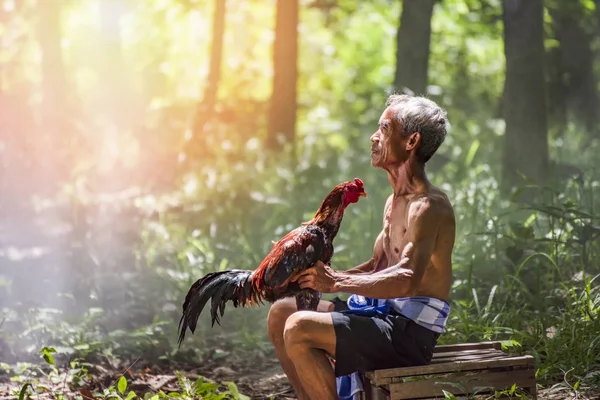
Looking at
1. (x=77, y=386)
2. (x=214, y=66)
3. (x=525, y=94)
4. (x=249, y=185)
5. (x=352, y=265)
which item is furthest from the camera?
(x=214, y=66)

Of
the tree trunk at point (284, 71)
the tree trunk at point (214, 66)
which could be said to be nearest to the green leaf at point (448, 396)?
the tree trunk at point (284, 71)

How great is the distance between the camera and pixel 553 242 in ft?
19.5

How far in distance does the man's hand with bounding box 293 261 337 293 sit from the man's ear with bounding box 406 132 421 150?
0.69 m

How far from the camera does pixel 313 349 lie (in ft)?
12.6

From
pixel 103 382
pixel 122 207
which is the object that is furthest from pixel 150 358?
pixel 122 207

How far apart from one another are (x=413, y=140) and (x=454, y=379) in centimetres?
109

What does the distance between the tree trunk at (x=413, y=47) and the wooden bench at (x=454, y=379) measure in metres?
5.95

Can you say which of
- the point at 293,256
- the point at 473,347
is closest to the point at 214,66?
the point at 473,347

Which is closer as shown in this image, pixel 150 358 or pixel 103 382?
pixel 103 382

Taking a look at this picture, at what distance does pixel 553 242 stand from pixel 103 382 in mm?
3125

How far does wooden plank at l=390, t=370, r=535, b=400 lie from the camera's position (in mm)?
3768

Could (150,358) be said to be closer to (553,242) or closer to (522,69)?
(553,242)

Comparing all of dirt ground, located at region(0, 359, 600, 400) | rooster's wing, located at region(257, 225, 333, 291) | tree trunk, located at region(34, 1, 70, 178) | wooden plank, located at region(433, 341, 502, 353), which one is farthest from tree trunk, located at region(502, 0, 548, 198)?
tree trunk, located at region(34, 1, 70, 178)

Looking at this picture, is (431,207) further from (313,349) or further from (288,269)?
(313,349)
